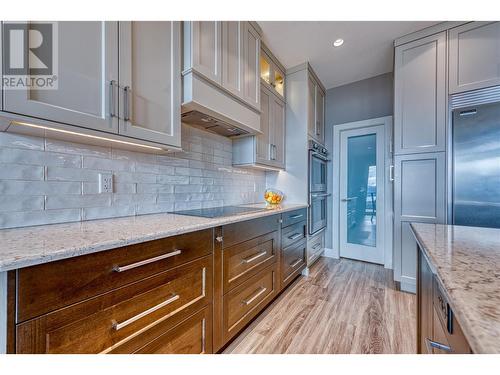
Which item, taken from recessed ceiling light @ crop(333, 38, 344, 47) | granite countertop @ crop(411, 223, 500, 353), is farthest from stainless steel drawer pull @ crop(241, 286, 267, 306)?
recessed ceiling light @ crop(333, 38, 344, 47)

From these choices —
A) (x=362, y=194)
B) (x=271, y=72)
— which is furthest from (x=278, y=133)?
(x=362, y=194)

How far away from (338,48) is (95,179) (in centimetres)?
284

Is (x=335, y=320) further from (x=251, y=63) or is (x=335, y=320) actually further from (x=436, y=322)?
(x=251, y=63)

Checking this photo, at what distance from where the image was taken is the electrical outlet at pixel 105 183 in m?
1.26

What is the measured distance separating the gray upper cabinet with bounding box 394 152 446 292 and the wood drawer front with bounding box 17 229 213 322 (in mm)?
2285

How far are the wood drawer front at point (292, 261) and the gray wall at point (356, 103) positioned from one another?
1.09 metres

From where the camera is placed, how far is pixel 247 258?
1541mm

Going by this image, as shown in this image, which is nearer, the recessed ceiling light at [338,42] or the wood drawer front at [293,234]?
the wood drawer front at [293,234]

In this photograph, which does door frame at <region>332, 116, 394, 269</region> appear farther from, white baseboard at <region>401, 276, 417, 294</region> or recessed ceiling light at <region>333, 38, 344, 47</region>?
recessed ceiling light at <region>333, 38, 344, 47</region>

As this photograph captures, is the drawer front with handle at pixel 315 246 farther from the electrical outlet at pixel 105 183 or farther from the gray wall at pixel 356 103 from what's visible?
the electrical outlet at pixel 105 183

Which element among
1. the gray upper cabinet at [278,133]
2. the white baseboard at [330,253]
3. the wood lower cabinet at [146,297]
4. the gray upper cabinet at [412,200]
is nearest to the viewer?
the wood lower cabinet at [146,297]

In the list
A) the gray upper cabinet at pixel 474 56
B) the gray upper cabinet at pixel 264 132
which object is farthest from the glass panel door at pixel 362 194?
the gray upper cabinet at pixel 264 132
